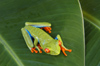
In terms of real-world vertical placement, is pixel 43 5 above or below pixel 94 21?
above

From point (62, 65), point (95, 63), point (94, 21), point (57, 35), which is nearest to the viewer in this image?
point (62, 65)


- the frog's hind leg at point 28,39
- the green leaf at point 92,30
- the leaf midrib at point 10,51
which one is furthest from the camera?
the green leaf at point 92,30

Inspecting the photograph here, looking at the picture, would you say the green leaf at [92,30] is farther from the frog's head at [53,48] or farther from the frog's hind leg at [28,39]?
the frog's hind leg at [28,39]

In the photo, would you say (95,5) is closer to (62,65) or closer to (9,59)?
(62,65)

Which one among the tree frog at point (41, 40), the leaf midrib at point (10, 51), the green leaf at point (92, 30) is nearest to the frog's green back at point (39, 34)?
the tree frog at point (41, 40)

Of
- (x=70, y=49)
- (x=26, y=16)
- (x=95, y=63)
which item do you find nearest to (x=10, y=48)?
(x=26, y=16)

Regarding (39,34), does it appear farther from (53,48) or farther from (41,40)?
(53,48)

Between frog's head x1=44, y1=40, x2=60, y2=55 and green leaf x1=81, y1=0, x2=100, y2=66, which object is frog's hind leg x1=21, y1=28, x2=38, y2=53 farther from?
green leaf x1=81, y1=0, x2=100, y2=66

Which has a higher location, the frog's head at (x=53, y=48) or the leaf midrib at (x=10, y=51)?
the leaf midrib at (x=10, y=51)
